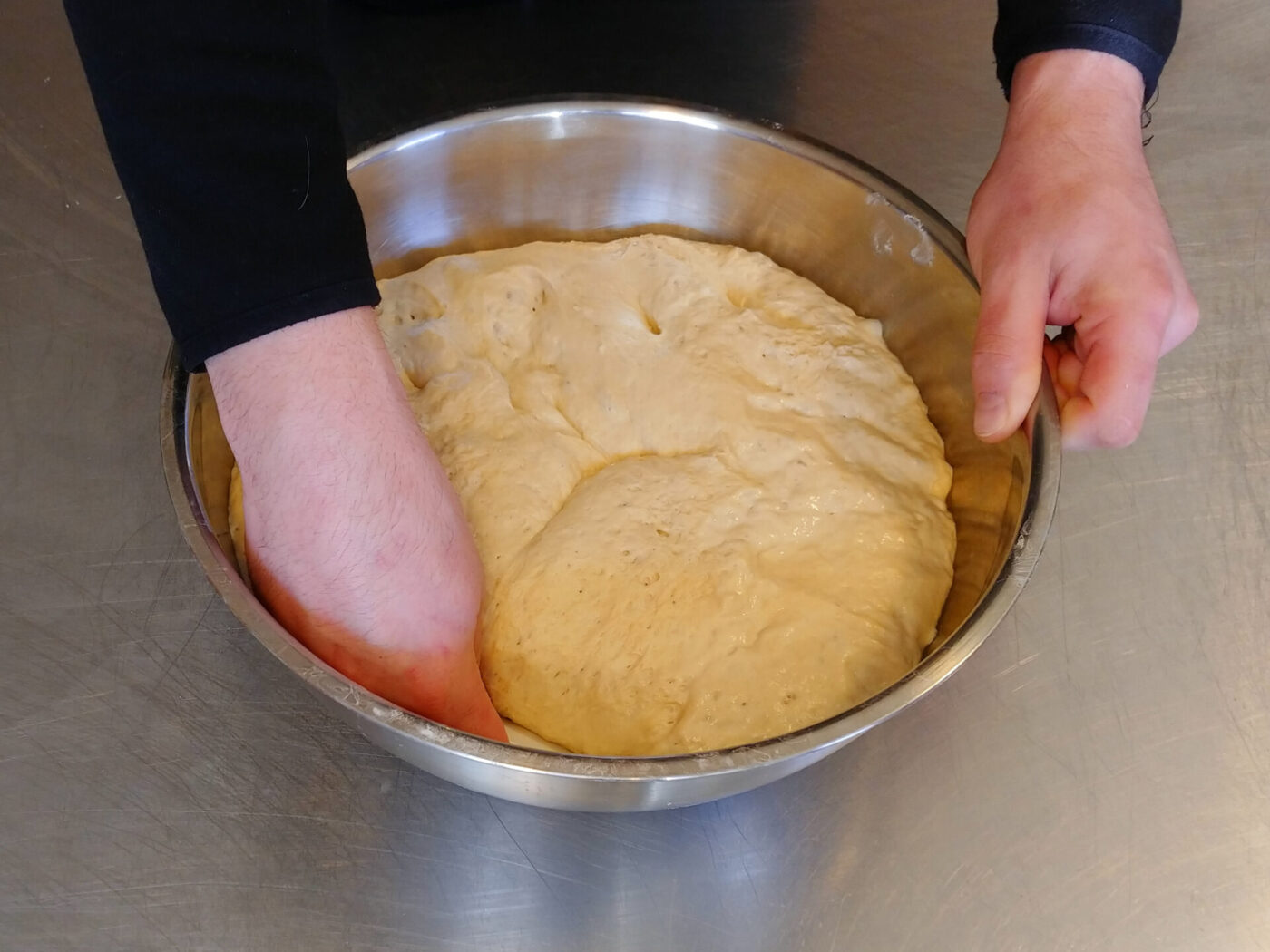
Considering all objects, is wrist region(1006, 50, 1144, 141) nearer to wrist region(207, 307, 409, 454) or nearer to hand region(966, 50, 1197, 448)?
hand region(966, 50, 1197, 448)

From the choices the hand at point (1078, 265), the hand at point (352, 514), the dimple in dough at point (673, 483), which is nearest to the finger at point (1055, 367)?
the hand at point (1078, 265)

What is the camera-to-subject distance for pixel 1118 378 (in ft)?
2.22

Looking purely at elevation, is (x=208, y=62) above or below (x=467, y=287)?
above

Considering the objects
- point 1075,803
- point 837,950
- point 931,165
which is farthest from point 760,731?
point 931,165

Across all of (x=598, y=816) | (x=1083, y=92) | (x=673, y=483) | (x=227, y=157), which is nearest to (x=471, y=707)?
(x=598, y=816)

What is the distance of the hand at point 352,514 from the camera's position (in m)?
0.58

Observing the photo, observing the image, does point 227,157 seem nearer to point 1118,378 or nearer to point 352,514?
point 352,514

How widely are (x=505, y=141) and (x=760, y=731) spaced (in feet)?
1.91

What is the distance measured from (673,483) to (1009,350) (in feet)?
0.92

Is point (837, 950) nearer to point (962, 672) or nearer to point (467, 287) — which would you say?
point (962, 672)

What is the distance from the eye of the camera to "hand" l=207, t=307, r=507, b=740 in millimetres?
585

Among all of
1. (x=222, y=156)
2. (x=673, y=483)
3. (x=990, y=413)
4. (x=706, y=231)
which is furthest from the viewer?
(x=706, y=231)

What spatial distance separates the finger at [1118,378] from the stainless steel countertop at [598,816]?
24 centimetres

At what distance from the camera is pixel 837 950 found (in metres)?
0.70
